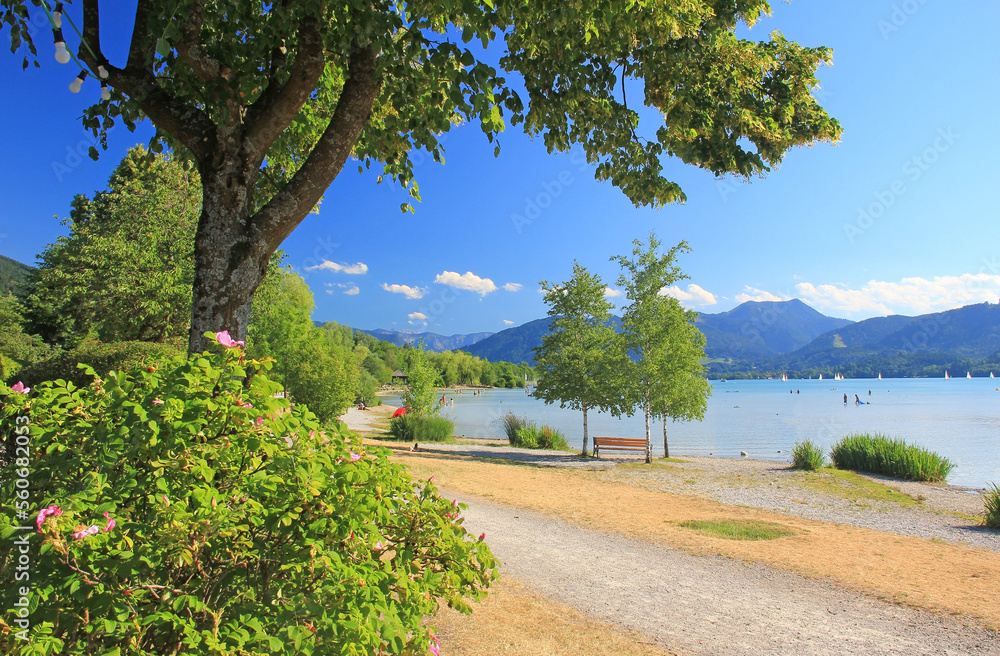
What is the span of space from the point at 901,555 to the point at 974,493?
933cm

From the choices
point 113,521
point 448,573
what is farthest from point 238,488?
point 448,573

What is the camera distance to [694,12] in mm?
4160

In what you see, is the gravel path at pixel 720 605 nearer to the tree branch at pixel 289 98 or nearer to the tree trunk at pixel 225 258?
the tree trunk at pixel 225 258

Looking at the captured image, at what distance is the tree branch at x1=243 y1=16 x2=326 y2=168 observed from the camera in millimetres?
3617

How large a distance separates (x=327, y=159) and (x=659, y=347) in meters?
19.9

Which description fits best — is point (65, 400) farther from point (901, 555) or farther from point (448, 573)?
point (901, 555)

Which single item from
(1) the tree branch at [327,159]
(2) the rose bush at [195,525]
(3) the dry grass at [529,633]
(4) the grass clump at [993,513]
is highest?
(1) the tree branch at [327,159]

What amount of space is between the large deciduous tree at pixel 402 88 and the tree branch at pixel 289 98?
10 mm

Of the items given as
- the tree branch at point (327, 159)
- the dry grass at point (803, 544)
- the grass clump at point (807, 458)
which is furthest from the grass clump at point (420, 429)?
the tree branch at point (327, 159)

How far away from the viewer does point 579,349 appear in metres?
24.1

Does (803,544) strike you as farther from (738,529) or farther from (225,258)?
(225,258)

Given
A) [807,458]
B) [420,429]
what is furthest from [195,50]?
[420,429]

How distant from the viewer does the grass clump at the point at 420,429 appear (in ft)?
93.0

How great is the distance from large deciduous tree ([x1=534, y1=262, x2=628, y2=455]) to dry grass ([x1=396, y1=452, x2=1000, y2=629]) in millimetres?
9243
